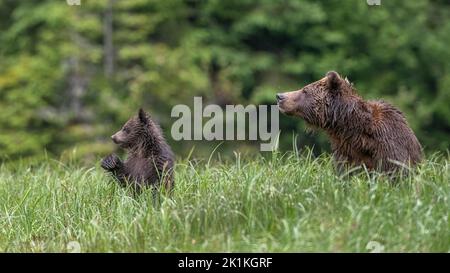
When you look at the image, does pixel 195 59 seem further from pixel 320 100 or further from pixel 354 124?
pixel 354 124

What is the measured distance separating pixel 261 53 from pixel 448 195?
17556mm

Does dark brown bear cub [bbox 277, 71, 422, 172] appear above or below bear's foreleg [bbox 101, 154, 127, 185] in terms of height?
above

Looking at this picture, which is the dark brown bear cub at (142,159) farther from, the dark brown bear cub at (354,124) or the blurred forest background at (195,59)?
the blurred forest background at (195,59)

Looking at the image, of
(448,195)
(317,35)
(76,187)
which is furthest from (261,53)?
(448,195)

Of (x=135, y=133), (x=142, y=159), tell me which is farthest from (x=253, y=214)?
(x=135, y=133)

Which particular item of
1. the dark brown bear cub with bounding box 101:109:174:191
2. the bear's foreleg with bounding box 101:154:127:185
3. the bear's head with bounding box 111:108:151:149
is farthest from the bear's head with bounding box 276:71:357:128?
the bear's foreleg with bounding box 101:154:127:185

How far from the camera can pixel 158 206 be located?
22.4ft

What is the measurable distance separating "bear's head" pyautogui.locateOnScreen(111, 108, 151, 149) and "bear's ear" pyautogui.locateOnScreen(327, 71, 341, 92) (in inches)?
56.9

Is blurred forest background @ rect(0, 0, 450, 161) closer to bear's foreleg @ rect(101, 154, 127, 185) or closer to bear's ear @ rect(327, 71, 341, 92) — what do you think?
bear's foreleg @ rect(101, 154, 127, 185)

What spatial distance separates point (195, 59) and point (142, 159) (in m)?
15.3

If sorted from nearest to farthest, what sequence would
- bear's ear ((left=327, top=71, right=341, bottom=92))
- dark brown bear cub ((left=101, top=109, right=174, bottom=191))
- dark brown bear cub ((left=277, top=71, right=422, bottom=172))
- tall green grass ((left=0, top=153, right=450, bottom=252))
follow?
tall green grass ((left=0, top=153, right=450, bottom=252)) < dark brown bear cub ((left=277, top=71, right=422, bottom=172)) < bear's ear ((left=327, top=71, right=341, bottom=92)) < dark brown bear cub ((left=101, top=109, right=174, bottom=191))

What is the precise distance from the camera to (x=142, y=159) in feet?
24.7

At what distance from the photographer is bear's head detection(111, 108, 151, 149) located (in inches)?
301

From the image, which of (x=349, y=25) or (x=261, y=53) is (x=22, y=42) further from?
(x=349, y=25)
